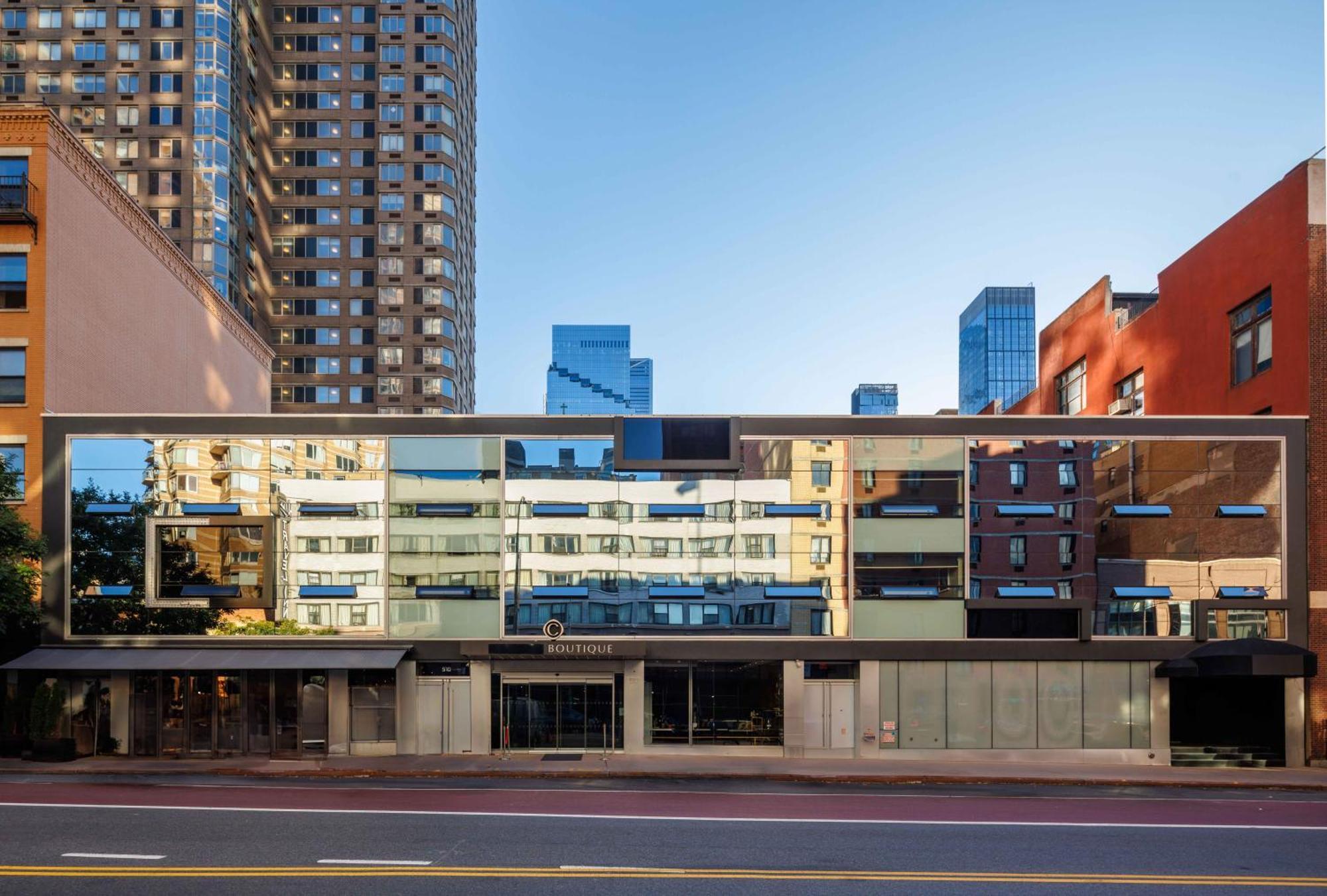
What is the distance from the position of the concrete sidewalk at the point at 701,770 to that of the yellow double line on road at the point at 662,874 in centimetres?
876

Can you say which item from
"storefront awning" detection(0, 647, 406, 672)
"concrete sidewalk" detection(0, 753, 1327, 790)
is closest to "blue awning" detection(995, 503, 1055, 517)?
"concrete sidewalk" detection(0, 753, 1327, 790)

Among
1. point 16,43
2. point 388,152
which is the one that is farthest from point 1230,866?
point 16,43

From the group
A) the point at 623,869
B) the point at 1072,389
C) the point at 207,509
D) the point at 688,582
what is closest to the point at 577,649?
the point at 688,582

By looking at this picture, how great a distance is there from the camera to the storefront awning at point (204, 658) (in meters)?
24.4

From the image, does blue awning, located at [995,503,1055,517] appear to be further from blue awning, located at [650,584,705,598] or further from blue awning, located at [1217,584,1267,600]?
blue awning, located at [650,584,705,598]

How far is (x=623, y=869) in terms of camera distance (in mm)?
13672

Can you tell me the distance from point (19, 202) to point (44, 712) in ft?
48.5

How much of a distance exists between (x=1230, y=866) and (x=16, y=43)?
9077 centimetres

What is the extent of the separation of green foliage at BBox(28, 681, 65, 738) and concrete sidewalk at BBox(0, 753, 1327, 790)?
3.09 feet

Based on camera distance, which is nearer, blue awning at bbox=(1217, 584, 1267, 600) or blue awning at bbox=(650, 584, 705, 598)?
blue awning at bbox=(1217, 584, 1267, 600)

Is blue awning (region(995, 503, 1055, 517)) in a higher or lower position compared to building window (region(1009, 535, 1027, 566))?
higher

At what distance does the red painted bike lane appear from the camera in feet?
58.6

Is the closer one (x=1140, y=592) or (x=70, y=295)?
(x=1140, y=592)

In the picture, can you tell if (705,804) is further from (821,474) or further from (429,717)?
(821,474)
